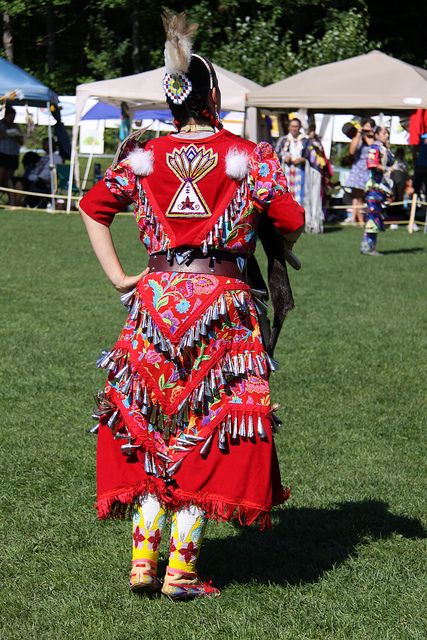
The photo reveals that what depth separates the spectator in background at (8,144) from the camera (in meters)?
21.2

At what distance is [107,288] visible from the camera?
11656 millimetres

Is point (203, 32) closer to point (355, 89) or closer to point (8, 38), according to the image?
point (8, 38)

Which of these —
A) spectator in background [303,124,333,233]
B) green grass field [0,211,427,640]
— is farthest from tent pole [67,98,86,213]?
green grass field [0,211,427,640]

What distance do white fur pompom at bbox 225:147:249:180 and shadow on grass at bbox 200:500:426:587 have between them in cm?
148

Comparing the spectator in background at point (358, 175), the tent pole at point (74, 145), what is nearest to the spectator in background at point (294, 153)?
the spectator in background at point (358, 175)

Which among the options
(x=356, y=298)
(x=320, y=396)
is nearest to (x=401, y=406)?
(x=320, y=396)

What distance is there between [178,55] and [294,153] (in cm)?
1611

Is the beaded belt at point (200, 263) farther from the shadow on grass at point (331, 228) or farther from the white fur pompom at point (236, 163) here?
the shadow on grass at point (331, 228)

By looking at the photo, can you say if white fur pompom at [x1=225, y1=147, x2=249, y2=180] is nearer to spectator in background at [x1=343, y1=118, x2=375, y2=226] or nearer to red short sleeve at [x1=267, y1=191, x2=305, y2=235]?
red short sleeve at [x1=267, y1=191, x2=305, y2=235]

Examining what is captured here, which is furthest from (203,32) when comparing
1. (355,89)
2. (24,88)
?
(355,89)

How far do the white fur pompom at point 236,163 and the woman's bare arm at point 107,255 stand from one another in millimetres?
465

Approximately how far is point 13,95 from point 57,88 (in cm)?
2079

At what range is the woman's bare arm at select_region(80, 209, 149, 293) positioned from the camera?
398 cm

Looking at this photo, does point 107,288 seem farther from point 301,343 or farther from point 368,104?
point 368,104
